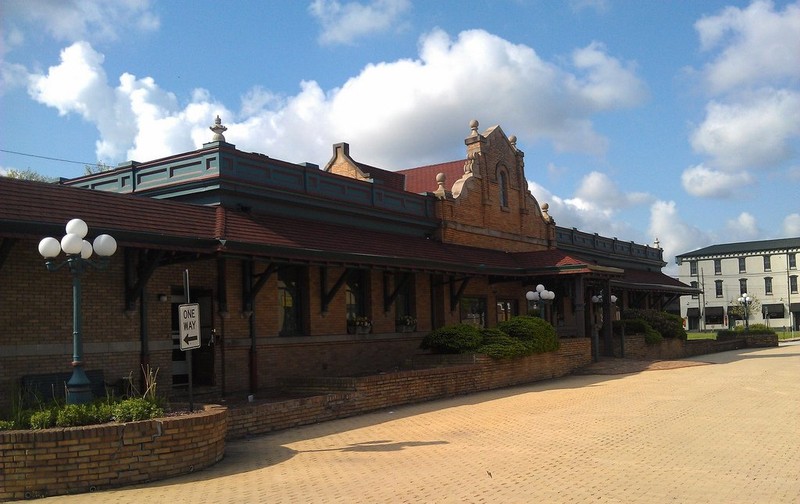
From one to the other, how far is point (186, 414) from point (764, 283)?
3233 inches

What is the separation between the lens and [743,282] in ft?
271

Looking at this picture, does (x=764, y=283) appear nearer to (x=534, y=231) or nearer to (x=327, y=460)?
(x=534, y=231)

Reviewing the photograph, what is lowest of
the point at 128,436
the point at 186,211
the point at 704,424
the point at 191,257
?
the point at 704,424

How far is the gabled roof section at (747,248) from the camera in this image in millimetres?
79219

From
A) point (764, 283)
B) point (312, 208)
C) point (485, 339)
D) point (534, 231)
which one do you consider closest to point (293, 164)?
point (312, 208)

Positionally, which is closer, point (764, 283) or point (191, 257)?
point (191, 257)

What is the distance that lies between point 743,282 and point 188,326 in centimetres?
8245

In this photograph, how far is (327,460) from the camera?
10648 mm

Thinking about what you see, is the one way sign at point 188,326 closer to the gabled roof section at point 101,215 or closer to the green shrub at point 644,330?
the gabled roof section at point 101,215

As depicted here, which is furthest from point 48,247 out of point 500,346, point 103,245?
point 500,346

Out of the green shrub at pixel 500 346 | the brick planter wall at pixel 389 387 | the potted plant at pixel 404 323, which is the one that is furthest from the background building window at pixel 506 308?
the green shrub at pixel 500 346

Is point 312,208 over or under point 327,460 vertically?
over

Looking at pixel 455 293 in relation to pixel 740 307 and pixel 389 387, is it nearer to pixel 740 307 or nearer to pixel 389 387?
pixel 389 387

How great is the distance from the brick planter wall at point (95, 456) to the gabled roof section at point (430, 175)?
853 inches
